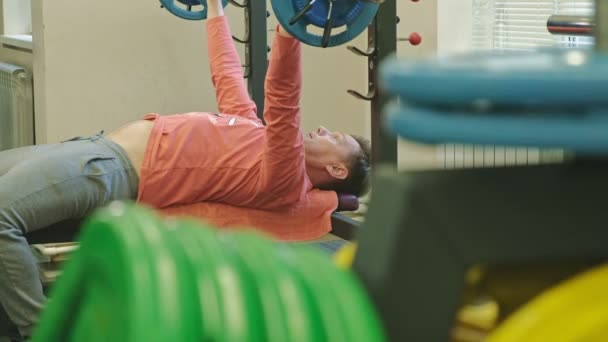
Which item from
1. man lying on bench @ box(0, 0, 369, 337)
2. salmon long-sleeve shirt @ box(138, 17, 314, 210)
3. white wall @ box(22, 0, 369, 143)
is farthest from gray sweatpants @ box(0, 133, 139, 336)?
white wall @ box(22, 0, 369, 143)

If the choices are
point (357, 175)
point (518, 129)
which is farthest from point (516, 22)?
point (518, 129)

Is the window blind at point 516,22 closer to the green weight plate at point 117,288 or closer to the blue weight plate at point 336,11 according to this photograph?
the blue weight plate at point 336,11

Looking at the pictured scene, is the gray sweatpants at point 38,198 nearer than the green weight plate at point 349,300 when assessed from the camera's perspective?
No

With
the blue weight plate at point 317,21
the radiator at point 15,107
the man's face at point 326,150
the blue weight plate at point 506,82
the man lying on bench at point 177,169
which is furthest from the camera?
the radiator at point 15,107

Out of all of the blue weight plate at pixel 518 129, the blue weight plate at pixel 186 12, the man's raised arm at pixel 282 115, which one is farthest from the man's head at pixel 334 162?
the blue weight plate at pixel 518 129

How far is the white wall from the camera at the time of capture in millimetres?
4180

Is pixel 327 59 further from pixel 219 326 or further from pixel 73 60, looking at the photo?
pixel 219 326

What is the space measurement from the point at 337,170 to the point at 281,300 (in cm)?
228

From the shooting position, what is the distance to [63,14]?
4156mm

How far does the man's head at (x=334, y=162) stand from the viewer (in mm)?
3184

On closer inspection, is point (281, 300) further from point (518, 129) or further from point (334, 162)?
point (334, 162)

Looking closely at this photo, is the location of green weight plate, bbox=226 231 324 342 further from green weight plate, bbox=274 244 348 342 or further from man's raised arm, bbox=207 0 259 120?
man's raised arm, bbox=207 0 259 120

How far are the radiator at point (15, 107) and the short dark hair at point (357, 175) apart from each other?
2.06 m

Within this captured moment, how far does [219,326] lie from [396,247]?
193 mm
